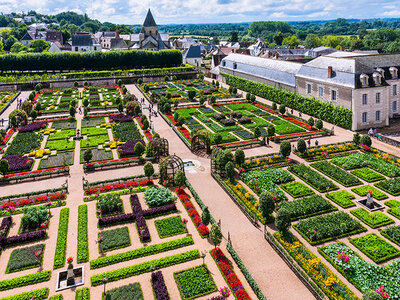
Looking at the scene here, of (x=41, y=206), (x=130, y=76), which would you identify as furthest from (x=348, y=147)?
(x=130, y=76)

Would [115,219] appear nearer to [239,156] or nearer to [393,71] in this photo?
[239,156]

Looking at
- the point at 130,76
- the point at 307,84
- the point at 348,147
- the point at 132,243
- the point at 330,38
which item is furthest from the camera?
the point at 330,38

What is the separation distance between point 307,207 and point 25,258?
74.6 ft

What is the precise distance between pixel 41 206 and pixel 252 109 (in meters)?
42.0

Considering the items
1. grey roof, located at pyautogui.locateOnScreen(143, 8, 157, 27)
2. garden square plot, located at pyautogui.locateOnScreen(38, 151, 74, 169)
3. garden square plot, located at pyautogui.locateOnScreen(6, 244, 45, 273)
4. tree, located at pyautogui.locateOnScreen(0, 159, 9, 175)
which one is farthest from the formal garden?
grey roof, located at pyautogui.locateOnScreen(143, 8, 157, 27)

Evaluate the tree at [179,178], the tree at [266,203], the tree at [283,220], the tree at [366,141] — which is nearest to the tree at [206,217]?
the tree at [266,203]

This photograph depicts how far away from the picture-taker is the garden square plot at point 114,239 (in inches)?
968

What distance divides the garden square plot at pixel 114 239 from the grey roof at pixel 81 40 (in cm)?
12450

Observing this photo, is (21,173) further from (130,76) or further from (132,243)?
(130,76)

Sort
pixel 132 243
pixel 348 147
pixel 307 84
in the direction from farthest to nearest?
pixel 307 84 < pixel 348 147 < pixel 132 243

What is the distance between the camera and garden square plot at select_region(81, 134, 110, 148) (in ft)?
146

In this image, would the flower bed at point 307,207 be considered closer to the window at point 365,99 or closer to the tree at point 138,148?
the tree at point 138,148

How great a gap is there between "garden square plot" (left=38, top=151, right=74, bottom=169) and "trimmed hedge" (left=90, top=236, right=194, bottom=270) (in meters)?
18.7

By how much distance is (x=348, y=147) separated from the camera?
4172 cm
